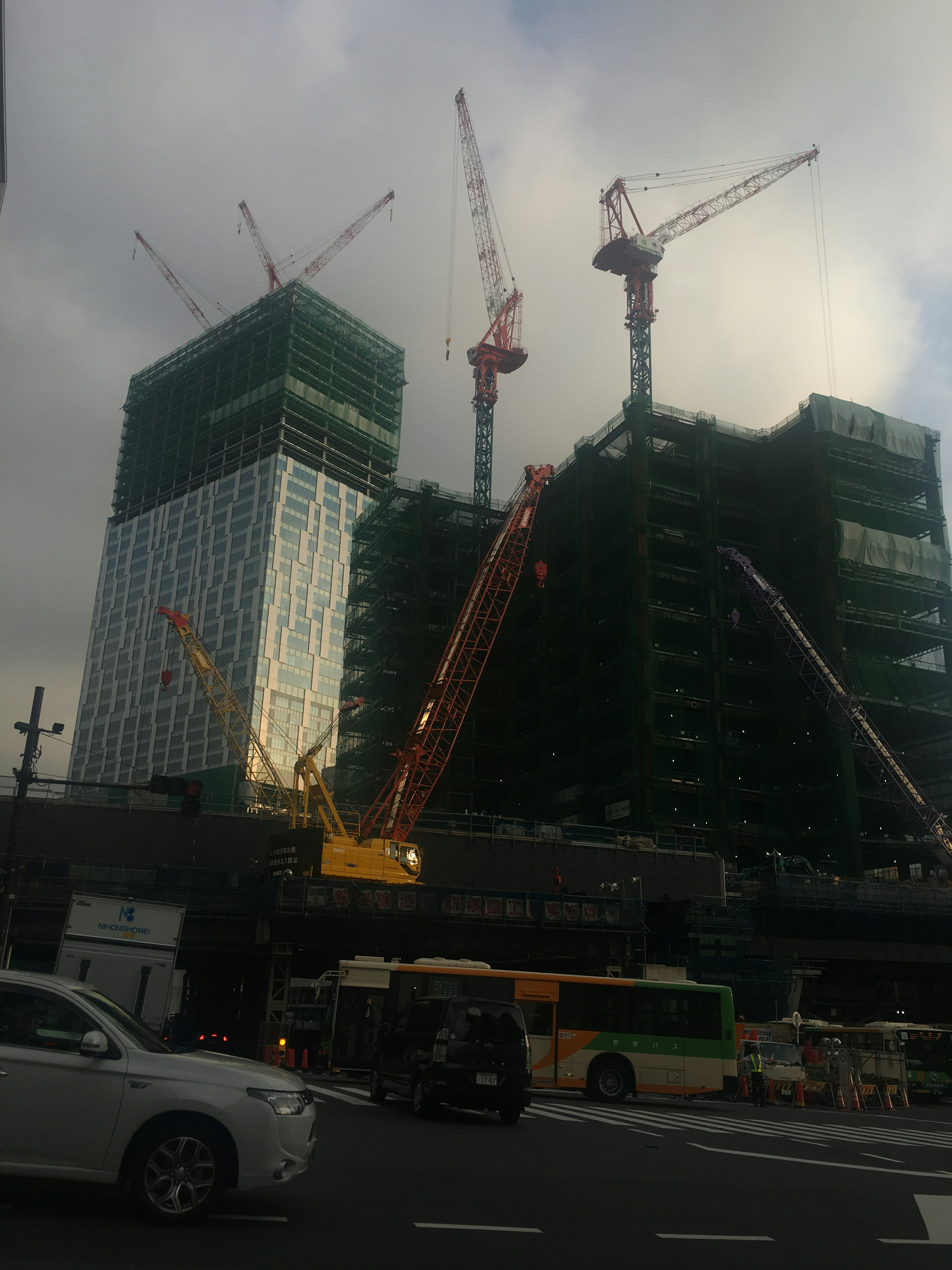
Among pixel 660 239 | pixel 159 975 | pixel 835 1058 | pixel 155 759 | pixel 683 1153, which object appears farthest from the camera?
pixel 155 759

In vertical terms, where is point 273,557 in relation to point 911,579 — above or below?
above

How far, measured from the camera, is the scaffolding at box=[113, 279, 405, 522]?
17438cm

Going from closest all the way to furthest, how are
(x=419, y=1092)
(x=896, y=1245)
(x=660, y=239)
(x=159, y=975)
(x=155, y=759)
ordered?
(x=896, y=1245), (x=419, y=1092), (x=159, y=975), (x=660, y=239), (x=155, y=759)

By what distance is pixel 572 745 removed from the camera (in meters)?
91.1

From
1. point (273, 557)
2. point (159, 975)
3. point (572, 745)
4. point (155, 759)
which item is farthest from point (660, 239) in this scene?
point (159, 975)

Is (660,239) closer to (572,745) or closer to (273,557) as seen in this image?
(572,745)

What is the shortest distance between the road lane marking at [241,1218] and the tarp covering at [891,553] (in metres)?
80.2

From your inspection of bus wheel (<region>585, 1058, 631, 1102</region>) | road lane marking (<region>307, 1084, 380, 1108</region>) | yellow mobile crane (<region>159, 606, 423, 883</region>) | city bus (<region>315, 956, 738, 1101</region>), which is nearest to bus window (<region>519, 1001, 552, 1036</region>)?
city bus (<region>315, 956, 738, 1101</region>)

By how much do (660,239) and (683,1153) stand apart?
116134mm

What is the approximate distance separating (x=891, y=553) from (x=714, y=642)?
15.9 meters

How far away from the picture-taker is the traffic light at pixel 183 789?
79.6 ft

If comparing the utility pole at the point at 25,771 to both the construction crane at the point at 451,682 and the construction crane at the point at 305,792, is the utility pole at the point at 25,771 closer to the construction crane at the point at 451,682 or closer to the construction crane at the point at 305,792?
the construction crane at the point at 305,792

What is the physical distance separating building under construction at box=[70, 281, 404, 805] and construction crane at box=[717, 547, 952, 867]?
83.1 meters

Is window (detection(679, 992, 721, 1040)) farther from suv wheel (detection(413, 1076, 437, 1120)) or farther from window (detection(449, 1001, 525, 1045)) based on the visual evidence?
suv wheel (detection(413, 1076, 437, 1120))
